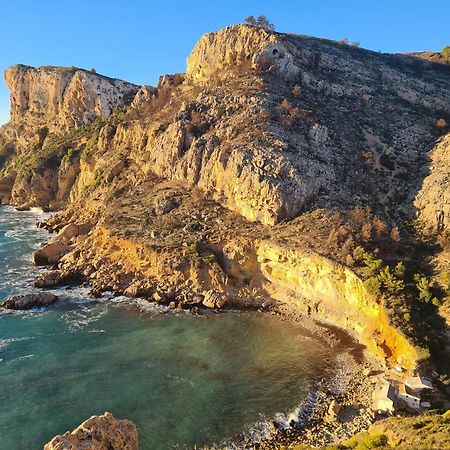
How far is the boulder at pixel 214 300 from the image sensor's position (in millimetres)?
43500

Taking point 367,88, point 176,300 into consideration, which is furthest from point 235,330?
point 367,88

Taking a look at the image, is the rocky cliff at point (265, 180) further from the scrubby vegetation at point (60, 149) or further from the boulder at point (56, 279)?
the boulder at point (56, 279)

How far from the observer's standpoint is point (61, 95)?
342 ft

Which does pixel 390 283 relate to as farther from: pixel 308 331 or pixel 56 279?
pixel 56 279

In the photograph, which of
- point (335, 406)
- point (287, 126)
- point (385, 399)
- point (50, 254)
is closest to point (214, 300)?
point (335, 406)

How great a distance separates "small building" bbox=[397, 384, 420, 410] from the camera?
28058mm

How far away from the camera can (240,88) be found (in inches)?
2608

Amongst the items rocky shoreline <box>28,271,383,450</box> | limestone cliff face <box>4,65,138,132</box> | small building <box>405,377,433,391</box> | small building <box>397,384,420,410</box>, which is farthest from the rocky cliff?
limestone cliff face <box>4,65,138,132</box>

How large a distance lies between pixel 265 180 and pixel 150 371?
85.8 ft

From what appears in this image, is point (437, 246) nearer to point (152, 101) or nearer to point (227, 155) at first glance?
point (227, 155)

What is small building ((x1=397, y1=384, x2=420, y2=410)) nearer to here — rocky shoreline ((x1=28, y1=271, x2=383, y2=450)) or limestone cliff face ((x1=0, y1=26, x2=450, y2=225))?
rocky shoreline ((x1=28, y1=271, x2=383, y2=450))

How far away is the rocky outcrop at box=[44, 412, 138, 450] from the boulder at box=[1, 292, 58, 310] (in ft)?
96.7

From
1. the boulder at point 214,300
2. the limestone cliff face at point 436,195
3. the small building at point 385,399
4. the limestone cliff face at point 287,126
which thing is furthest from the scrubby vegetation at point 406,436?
the limestone cliff face at point 287,126

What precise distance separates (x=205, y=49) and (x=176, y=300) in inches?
1967
